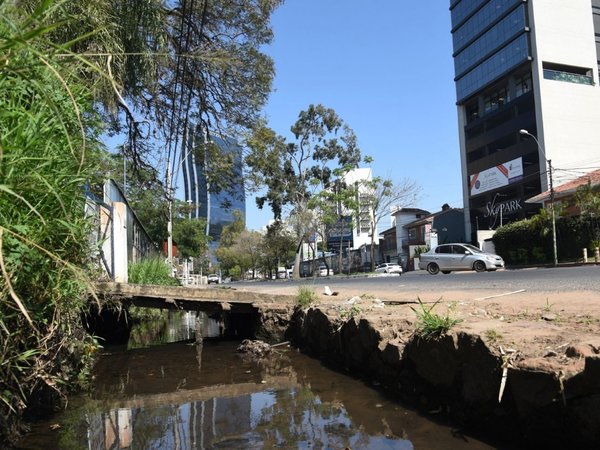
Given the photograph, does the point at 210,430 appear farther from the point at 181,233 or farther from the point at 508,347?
the point at 181,233

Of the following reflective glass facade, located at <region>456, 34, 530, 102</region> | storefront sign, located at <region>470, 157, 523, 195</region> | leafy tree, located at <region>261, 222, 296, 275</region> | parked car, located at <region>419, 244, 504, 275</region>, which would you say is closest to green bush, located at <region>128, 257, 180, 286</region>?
parked car, located at <region>419, 244, 504, 275</region>

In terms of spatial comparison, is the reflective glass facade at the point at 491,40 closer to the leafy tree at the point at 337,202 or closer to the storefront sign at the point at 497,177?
the storefront sign at the point at 497,177

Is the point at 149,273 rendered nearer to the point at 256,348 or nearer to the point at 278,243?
the point at 256,348

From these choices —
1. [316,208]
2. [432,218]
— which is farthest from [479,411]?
[432,218]

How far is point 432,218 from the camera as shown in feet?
189

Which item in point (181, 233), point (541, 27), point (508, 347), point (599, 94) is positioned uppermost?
point (541, 27)

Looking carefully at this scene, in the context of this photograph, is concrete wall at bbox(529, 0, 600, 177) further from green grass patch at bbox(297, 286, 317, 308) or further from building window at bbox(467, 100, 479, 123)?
green grass patch at bbox(297, 286, 317, 308)

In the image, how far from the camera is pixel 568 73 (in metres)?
48.6

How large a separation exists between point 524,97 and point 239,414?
4949 centimetres

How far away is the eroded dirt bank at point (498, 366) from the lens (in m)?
3.34

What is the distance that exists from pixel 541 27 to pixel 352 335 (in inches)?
1933

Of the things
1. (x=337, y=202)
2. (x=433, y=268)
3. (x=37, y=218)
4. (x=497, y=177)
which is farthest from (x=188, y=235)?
(x=37, y=218)

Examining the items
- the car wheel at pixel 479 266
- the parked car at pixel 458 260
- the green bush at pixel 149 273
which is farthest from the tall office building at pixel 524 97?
the green bush at pixel 149 273

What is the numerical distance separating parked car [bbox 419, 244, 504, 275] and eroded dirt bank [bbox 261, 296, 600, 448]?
17.5m
